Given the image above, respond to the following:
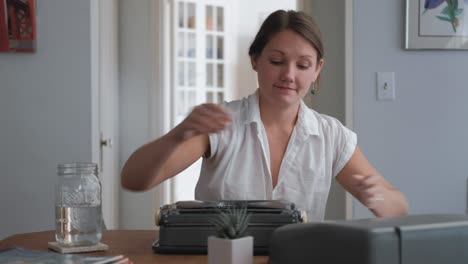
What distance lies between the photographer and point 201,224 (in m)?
1.22

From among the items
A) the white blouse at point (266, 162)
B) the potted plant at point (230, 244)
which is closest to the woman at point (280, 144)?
the white blouse at point (266, 162)

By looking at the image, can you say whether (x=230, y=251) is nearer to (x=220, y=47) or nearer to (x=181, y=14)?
(x=181, y=14)

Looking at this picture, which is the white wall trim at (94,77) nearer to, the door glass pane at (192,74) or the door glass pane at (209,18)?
the door glass pane at (192,74)

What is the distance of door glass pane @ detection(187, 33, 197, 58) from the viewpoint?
18.3ft

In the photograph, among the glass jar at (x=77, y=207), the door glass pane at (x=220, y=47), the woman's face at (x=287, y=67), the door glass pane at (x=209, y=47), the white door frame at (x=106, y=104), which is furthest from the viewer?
the door glass pane at (x=220, y=47)

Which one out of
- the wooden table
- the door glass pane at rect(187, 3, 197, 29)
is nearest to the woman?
the wooden table

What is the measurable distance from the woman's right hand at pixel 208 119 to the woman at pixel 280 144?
320 mm

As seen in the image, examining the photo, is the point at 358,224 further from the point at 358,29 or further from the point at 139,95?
the point at 139,95

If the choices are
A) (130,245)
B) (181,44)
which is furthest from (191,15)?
(130,245)

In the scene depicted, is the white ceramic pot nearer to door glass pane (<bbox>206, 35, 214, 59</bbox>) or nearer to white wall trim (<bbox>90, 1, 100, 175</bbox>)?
white wall trim (<bbox>90, 1, 100, 175</bbox>)

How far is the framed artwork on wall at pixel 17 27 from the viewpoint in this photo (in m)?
2.41

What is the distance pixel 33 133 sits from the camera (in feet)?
8.06

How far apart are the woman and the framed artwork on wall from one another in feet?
3.45

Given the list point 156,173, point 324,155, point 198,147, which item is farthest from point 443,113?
point 156,173
